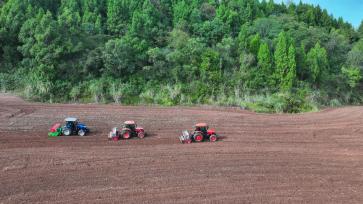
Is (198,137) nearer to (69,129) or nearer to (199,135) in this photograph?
(199,135)

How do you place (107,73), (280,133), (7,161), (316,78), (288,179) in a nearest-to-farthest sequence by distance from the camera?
1. (288,179)
2. (7,161)
3. (280,133)
4. (107,73)
5. (316,78)

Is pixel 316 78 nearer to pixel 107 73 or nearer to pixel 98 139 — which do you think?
pixel 107 73

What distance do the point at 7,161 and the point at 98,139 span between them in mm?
3945

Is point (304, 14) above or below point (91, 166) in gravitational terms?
above

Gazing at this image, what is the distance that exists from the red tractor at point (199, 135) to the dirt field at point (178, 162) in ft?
1.46

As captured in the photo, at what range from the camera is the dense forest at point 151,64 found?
25.5m

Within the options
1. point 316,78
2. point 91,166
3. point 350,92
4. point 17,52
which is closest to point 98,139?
point 91,166

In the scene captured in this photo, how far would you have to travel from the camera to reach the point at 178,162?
11.3 metres

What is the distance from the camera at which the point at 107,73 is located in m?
27.9

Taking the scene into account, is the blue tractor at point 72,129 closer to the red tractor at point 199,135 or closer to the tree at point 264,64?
the red tractor at point 199,135

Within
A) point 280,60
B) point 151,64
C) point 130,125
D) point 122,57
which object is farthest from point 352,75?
point 130,125

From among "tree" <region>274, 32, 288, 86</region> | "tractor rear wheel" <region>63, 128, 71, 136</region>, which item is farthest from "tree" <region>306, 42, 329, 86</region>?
"tractor rear wheel" <region>63, 128, 71, 136</region>

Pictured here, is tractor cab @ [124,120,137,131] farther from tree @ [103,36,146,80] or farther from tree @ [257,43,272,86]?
tree @ [257,43,272,86]

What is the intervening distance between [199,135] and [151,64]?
17163 mm
